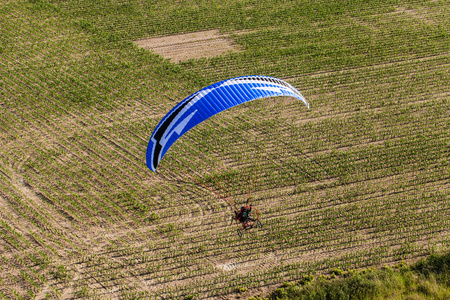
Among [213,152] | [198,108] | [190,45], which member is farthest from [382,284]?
[190,45]

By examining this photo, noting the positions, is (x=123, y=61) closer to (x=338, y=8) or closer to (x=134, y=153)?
(x=134, y=153)

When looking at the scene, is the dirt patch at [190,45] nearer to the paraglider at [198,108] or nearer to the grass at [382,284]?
the paraglider at [198,108]

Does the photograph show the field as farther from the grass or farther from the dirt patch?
the grass

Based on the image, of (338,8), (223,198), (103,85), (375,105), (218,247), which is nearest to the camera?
(218,247)

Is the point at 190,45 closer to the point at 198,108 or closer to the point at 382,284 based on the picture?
the point at 198,108

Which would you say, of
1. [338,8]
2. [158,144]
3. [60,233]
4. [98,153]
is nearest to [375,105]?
[338,8]
